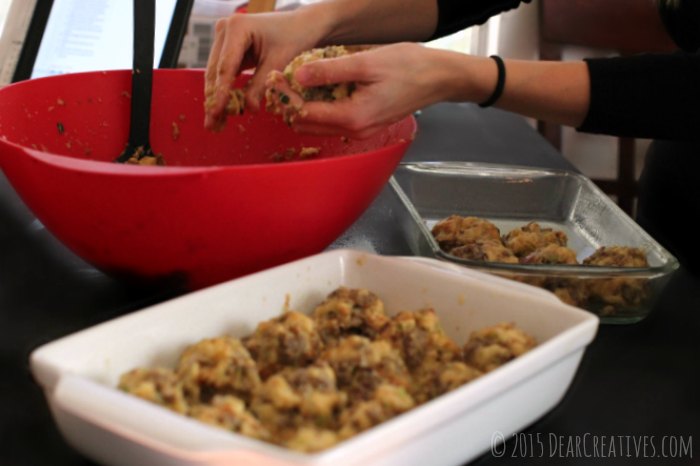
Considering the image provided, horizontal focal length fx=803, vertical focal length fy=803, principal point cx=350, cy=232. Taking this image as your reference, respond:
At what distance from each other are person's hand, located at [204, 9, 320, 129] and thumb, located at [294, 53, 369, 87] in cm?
20

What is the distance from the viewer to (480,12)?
1.43 meters

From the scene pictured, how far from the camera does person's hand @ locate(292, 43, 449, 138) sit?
866mm

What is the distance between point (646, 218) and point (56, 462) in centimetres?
111

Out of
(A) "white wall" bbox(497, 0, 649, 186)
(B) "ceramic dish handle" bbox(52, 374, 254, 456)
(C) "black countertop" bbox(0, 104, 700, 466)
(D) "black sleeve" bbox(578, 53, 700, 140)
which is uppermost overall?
(D) "black sleeve" bbox(578, 53, 700, 140)

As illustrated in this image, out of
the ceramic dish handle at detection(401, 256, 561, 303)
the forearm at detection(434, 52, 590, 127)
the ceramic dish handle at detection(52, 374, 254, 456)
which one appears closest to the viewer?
the ceramic dish handle at detection(52, 374, 254, 456)

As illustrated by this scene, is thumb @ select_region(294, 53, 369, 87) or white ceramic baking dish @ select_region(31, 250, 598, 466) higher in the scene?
thumb @ select_region(294, 53, 369, 87)

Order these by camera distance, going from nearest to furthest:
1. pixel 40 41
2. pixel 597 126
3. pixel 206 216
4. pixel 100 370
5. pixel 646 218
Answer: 1. pixel 100 370
2. pixel 206 216
3. pixel 597 126
4. pixel 646 218
5. pixel 40 41

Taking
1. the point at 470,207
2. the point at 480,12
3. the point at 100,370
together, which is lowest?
the point at 470,207

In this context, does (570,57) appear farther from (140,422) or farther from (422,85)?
(140,422)

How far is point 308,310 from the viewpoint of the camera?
77 centimetres

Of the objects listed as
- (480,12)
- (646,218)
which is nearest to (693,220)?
(646,218)

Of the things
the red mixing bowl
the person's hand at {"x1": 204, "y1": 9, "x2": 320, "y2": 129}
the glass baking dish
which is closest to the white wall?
the glass baking dish

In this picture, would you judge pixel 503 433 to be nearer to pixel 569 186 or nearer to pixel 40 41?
pixel 569 186

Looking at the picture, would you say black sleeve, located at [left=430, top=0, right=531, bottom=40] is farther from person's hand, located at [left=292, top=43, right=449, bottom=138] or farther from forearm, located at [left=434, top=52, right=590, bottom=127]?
person's hand, located at [left=292, top=43, right=449, bottom=138]
